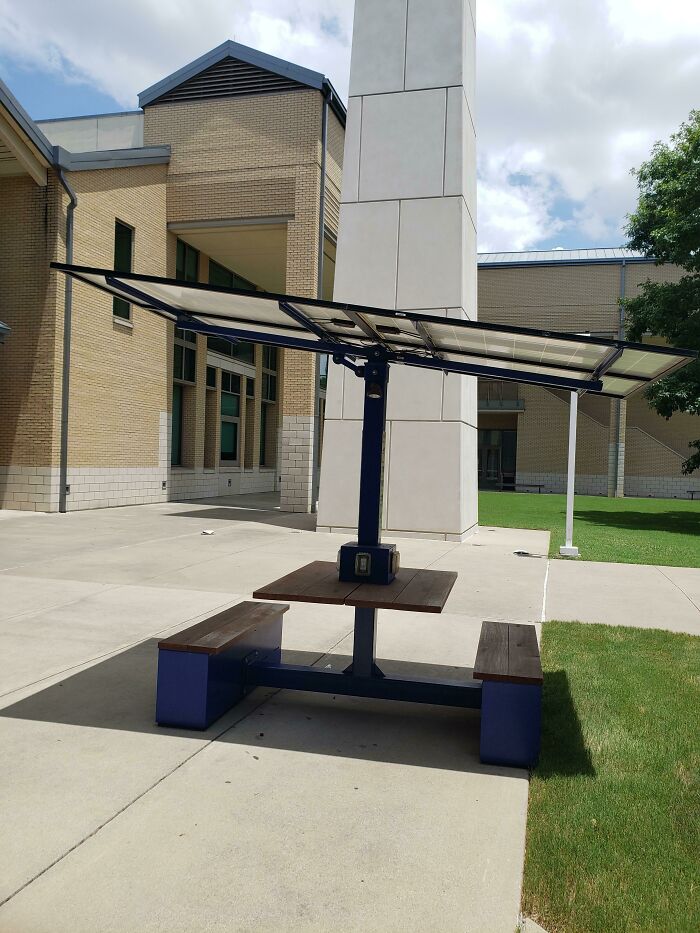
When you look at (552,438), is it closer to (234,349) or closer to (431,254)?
(234,349)

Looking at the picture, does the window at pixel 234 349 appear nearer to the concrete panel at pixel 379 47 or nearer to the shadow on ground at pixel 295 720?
the concrete panel at pixel 379 47

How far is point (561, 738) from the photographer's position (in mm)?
4684

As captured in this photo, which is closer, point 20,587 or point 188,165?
point 20,587

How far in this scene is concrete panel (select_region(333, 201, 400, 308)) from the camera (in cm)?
1636

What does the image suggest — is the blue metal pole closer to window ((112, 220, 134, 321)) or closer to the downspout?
the downspout

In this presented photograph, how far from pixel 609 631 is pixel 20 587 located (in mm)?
6334

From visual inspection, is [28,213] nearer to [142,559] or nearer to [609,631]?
[142,559]

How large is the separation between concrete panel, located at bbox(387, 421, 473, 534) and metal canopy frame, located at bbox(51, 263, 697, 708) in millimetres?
10082

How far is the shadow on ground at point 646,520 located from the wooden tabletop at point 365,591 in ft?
53.9

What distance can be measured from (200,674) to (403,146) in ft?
46.6

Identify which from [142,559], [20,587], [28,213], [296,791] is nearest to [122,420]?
[28,213]

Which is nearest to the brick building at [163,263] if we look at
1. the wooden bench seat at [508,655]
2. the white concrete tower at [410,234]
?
the white concrete tower at [410,234]

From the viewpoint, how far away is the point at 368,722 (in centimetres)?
499

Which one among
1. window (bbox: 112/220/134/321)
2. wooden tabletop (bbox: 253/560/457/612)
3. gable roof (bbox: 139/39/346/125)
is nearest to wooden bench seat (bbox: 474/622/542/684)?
wooden tabletop (bbox: 253/560/457/612)
